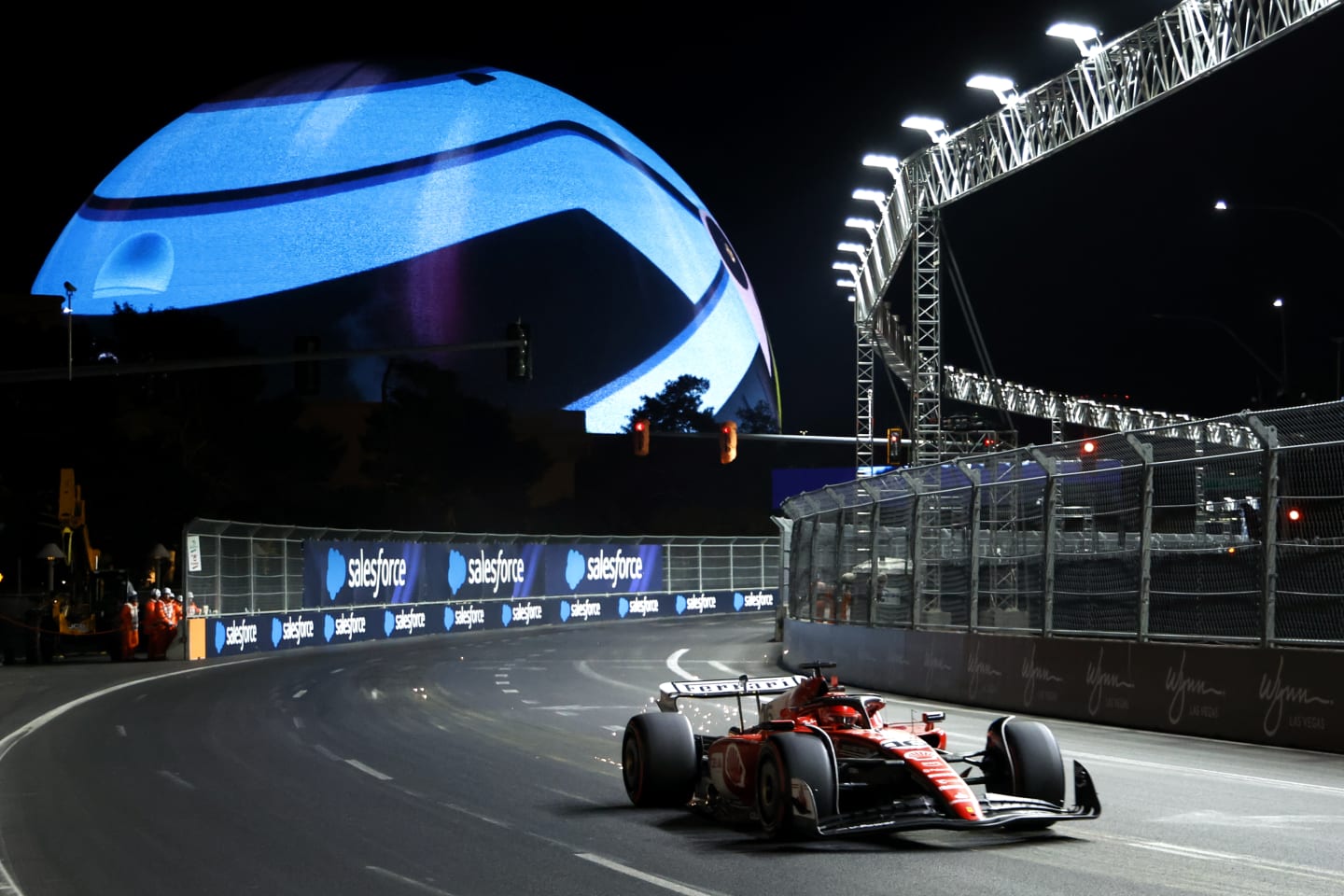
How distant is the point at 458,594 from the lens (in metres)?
49.1

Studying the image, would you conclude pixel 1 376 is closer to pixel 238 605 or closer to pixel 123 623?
pixel 123 623

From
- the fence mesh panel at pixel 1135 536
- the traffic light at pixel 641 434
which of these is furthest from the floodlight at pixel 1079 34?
the traffic light at pixel 641 434

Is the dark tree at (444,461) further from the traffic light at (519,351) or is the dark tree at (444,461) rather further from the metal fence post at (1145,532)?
the metal fence post at (1145,532)

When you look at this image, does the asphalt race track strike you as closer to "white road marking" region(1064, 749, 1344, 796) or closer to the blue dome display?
"white road marking" region(1064, 749, 1344, 796)

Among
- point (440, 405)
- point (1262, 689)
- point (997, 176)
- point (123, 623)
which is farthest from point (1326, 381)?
point (1262, 689)

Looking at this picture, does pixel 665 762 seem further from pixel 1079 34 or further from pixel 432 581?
pixel 432 581

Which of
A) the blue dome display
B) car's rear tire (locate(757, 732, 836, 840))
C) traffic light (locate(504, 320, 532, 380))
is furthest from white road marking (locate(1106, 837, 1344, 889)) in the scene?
the blue dome display

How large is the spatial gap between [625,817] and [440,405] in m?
62.1

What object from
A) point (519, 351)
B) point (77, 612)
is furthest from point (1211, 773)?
point (77, 612)

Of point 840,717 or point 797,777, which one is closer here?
point 797,777

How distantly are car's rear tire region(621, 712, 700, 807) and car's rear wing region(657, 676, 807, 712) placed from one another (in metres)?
0.28

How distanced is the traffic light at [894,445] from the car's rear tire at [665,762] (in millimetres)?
32940

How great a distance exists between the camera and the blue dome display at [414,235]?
94.1m

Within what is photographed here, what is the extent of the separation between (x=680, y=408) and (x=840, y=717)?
Result: 8634cm
